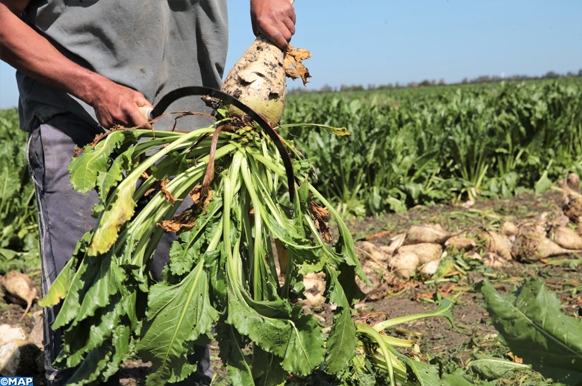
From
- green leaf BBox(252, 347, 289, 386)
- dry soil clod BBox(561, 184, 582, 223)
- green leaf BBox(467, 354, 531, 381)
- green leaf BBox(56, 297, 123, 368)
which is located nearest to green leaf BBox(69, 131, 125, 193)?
green leaf BBox(56, 297, 123, 368)

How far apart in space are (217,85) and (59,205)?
97 cm

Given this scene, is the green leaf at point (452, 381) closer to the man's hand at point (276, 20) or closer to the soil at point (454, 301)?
the soil at point (454, 301)

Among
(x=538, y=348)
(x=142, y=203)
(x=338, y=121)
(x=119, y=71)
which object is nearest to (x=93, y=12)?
(x=119, y=71)

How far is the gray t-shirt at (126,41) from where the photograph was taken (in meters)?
1.77

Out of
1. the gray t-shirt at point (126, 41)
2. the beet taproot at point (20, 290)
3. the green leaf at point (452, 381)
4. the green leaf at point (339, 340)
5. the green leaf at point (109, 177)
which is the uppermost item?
the gray t-shirt at point (126, 41)

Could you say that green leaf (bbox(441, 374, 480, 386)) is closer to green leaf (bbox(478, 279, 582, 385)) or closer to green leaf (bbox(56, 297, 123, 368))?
green leaf (bbox(478, 279, 582, 385))

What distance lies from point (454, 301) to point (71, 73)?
3060 mm

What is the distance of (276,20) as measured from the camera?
1869 millimetres

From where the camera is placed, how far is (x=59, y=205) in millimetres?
1808

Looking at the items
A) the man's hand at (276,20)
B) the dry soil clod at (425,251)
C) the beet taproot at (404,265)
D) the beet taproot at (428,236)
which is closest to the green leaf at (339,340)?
the man's hand at (276,20)

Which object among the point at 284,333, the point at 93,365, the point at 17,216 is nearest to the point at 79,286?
the point at 93,365

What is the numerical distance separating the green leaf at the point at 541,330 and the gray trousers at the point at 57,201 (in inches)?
62.7

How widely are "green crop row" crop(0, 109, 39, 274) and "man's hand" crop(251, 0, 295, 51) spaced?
4169mm

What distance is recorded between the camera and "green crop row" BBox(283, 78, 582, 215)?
6.33 meters
